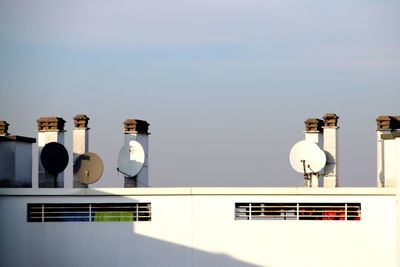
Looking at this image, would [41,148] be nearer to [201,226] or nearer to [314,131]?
[201,226]

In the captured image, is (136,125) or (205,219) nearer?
(205,219)

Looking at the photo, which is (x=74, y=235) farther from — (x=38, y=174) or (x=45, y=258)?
(x=38, y=174)

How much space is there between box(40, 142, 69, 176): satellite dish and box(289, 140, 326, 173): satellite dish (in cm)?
772

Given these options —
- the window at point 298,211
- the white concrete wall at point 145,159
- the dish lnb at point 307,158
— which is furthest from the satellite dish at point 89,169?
the dish lnb at point 307,158

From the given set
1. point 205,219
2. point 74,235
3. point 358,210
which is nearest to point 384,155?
point 358,210

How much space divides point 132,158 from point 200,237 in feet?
14.9

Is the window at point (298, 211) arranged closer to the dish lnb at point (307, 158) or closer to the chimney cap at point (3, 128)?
the dish lnb at point (307, 158)

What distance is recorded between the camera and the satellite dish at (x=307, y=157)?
161 ft

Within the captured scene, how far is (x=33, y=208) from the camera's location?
48.6 m

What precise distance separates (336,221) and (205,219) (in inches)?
159

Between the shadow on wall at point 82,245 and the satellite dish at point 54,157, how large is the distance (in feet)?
10.4

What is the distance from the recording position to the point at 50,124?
2072 inches

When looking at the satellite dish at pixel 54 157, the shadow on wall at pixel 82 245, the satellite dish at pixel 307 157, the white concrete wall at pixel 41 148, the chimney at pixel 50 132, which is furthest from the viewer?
the chimney at pixel 50 132

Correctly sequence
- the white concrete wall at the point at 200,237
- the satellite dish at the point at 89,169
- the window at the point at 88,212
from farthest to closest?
the satellite dish at the point at 89,169 → the window at the point at 88,212 → the white concrete wall at the point at 200,237
